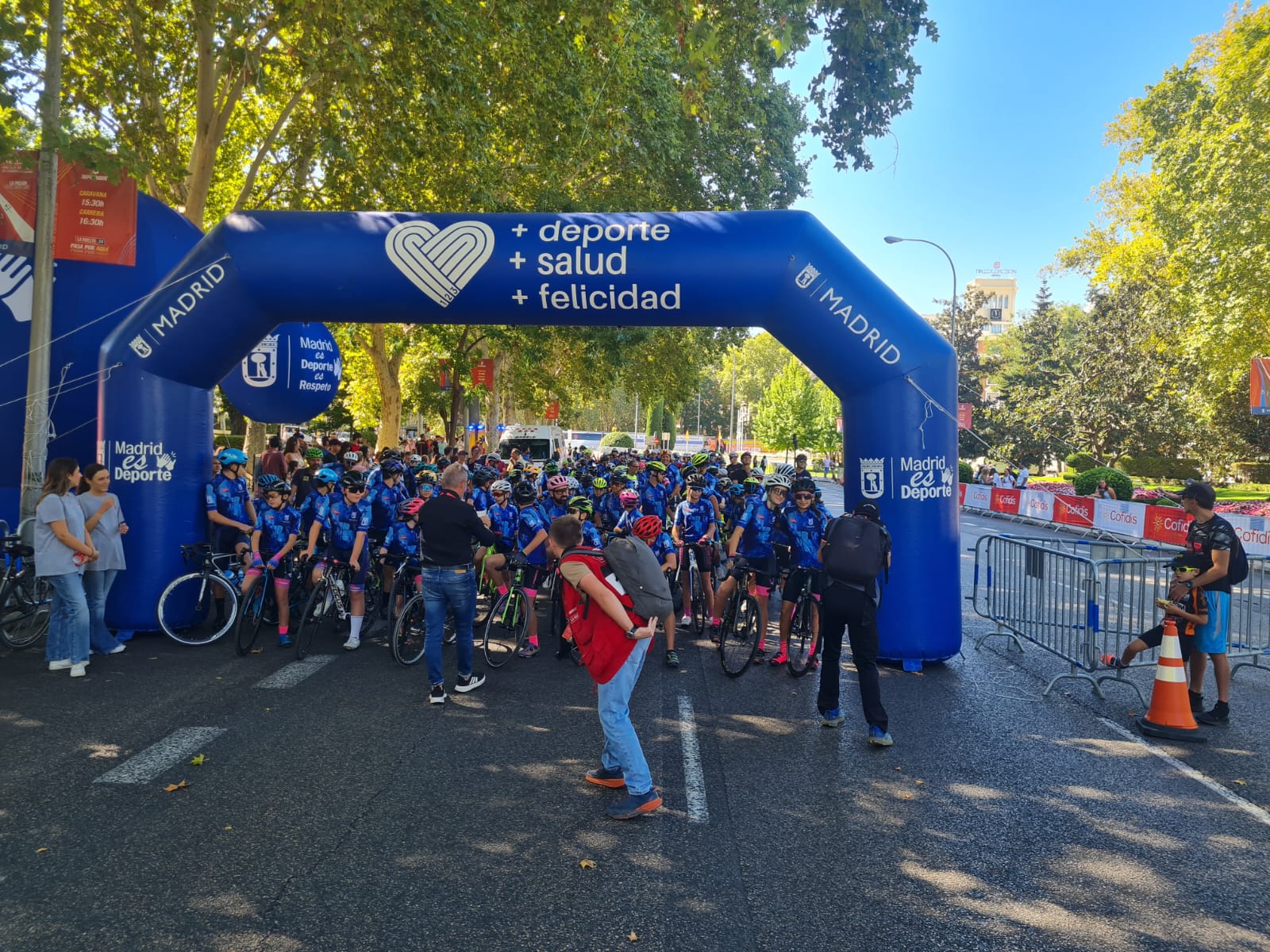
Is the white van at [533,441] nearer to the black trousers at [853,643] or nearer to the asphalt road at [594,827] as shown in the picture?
the asphalt road at [594,827]

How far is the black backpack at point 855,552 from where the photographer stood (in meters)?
6.09

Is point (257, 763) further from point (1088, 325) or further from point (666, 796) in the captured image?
point (1088, 325)

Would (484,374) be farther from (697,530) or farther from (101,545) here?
(101,545)

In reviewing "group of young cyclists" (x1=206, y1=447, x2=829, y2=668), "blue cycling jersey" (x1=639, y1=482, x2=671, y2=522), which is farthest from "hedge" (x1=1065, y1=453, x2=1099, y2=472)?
"group of young cyclists" (x1=206, y1=447, x2=829, y2=668)

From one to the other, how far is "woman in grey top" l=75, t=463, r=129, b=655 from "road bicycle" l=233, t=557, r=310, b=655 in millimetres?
1109

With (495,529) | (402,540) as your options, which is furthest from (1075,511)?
(402,540)

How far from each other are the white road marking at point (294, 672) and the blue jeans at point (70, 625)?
1606 millimetres

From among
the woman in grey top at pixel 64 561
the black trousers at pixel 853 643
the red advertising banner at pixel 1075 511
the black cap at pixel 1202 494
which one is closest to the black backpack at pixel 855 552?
the black trousers at pixel 853 643

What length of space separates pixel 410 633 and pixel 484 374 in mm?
19100

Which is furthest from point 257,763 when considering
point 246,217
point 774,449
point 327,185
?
point 774,449

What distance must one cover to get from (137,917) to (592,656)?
2387mm

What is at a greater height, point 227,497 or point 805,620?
point 227,497

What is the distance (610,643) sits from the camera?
4871 mm

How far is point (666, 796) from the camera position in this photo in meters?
5.09
